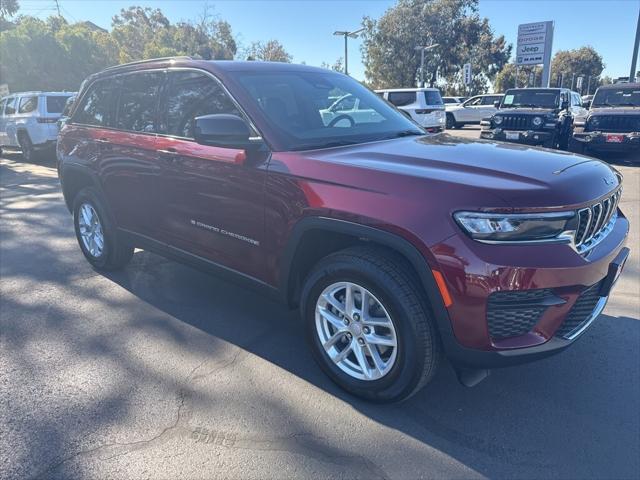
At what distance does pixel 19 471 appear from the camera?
233cm

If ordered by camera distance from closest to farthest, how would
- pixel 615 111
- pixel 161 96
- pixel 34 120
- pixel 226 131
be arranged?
1. pixel 226 131
2. pixel 161 96
3. pixel 615 111
4. pixel 34 120

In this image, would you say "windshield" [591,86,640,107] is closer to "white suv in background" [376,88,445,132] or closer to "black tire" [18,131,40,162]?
"white suv in background" [376,88,445,132]

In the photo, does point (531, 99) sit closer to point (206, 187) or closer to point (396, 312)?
point (206, 187)

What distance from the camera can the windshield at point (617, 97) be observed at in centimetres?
1250

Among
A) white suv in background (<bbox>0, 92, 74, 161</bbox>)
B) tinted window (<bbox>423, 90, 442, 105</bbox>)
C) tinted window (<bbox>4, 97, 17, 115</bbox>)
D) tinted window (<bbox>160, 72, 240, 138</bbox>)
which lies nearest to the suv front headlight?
tinted window (<bbox>160, 72, 240, 138</bbox>)

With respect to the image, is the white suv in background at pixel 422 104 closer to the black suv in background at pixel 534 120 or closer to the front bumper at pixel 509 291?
the black suv in background at pixel 534 120

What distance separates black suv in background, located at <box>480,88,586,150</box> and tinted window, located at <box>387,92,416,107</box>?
4747 mm

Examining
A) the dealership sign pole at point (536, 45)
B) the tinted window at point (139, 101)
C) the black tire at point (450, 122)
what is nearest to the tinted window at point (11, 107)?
the tinted window at point (139, 101)

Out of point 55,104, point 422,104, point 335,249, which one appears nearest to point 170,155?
point 335,249

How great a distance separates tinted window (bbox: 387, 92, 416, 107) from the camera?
1809cm

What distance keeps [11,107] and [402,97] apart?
12924 millimetres

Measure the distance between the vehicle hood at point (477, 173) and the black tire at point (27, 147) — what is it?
43.8 feet

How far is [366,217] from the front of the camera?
2.49 meters

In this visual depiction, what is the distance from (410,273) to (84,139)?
3.61 meters
